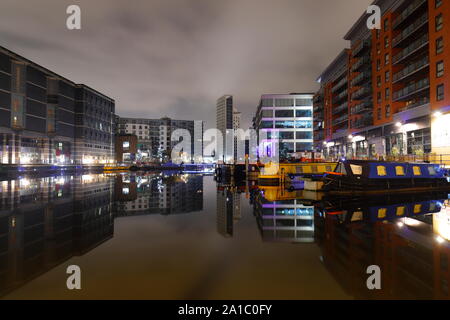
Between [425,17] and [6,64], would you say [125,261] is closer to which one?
[425,17]

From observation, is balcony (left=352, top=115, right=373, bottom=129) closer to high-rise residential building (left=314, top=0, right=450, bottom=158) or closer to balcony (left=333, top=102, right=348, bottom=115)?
high-rise residential building (left=314, top=0, right=450, bottom=158)

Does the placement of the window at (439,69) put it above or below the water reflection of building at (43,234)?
above

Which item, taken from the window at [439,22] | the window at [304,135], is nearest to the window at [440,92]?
the window at [439,22]

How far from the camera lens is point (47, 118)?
6762 cm

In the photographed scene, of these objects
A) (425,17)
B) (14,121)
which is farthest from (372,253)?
(14,121)

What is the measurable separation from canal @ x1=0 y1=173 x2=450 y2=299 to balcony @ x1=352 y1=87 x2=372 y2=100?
4983 centimetres

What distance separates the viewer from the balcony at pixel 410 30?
39.5 m

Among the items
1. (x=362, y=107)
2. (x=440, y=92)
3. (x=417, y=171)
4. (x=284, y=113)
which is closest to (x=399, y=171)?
(x=417, y=171)

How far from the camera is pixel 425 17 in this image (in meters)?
39.4

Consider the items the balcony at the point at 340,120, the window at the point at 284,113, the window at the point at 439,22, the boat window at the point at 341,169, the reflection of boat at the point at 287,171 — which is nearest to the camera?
the boat window at the point at 341,169

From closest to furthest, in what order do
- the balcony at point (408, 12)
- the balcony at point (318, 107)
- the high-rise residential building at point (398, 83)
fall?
the high-rise residential building at point (398, 83), the balcony at point (408, 12), the balcony at point (318, 107)

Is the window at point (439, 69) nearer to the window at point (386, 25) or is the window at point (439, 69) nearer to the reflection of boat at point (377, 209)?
the window at point (386, 25)

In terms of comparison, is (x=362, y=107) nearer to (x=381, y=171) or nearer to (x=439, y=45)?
(x=439, y=45)

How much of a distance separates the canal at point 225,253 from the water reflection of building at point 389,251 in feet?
0.08
